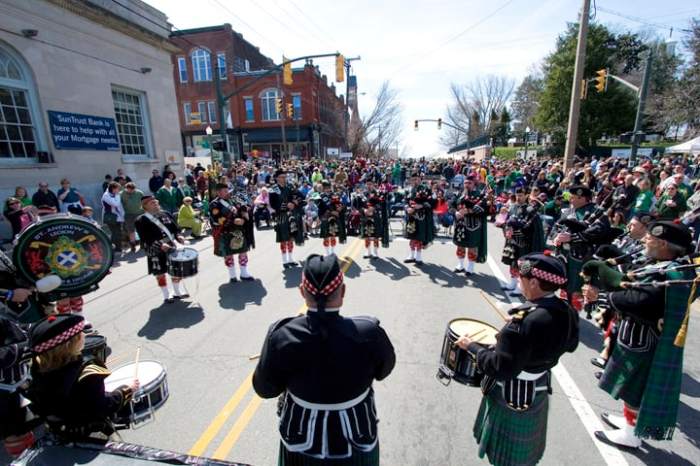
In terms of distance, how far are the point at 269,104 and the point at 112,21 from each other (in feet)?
84.9

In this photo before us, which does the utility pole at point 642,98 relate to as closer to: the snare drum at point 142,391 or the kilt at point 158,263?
the kilt at point 158,263

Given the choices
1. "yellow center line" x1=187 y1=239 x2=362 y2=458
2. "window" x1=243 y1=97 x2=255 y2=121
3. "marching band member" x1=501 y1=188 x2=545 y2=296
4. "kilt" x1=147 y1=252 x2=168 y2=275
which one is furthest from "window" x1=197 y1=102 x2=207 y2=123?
"yellow center line" x1=187 y1=239 x2=362 y2=458

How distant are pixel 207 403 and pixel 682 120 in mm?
33524

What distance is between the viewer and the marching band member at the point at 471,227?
741 cm

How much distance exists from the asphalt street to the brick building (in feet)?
98.3

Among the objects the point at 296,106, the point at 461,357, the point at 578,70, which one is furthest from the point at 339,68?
the point at 296,106

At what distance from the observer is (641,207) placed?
8.83 m

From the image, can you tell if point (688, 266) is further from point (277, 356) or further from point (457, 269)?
point (457, 269)

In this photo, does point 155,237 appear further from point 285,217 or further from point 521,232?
point 521,232

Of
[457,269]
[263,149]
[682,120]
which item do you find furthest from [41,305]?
[263,149]

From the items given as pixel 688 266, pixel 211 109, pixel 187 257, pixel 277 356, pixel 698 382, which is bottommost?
pixel 698 382

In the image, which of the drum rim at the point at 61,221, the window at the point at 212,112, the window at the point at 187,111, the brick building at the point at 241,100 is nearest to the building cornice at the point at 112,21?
the drum rim at the point at 61,221

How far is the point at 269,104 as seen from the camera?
38.4 meters

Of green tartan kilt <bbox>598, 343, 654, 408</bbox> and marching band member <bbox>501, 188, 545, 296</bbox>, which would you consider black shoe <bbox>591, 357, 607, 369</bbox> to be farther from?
marching band member <bbox>501, 188, 545, 296</bbox>
